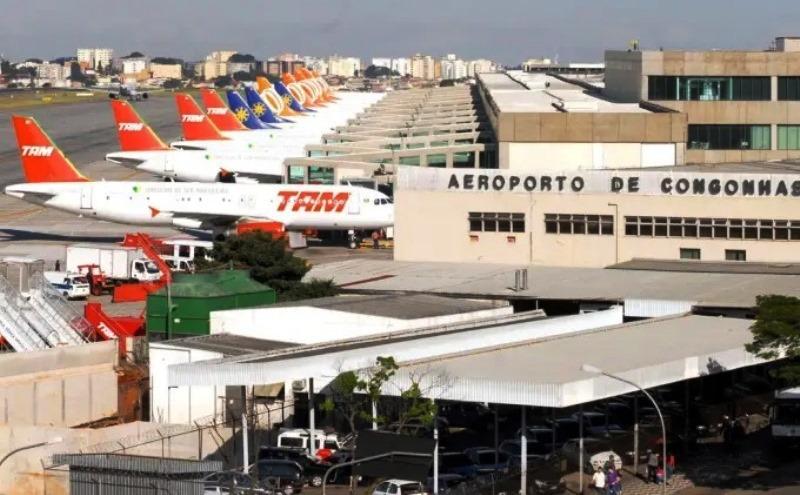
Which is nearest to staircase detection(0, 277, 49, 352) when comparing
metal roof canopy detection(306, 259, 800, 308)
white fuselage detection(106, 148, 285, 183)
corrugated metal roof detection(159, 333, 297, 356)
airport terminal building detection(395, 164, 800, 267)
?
A: corrugated metal roof detection(159, 333, 297, 356)

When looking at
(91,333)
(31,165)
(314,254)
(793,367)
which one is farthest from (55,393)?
(31,165)

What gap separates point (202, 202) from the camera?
105 metres

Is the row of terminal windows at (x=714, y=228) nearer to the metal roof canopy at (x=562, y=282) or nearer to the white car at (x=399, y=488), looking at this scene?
the metal roof canopy at (x=562, y=282)

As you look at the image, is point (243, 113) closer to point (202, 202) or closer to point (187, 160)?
point (187, 160)

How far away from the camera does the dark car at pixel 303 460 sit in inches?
1868

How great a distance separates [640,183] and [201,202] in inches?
1307

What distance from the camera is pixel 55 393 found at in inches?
2221

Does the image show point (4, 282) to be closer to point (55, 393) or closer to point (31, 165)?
point (55, 393)

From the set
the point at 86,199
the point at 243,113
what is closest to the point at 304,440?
the point at 86,199

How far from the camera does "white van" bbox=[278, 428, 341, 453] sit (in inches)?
1957

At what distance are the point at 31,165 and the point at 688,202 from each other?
44.4 meters

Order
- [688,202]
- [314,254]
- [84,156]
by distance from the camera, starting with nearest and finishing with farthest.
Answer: [688,202] < [314,254] < [84,156]

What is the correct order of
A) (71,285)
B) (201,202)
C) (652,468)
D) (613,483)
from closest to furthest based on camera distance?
(613,483)
(652,468)
(71,285)
(201,202)

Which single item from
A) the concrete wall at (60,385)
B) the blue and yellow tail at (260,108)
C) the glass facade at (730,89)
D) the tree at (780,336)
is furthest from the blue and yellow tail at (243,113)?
the tree at (780,336)
